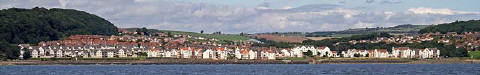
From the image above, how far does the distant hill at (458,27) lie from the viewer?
184 m

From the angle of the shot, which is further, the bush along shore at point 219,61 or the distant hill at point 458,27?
the distant hill at point 458,27

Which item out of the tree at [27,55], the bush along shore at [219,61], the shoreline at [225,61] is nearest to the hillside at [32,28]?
the tree at [27,55]

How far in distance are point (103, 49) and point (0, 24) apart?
49.8ft

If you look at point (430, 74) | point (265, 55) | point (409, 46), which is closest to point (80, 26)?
point (265, 55)

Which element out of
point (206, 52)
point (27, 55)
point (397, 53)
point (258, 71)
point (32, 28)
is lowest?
point (258, 71)

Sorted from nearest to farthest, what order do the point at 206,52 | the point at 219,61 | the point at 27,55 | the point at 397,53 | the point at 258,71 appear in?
1. the point at 258,71
2. the point at 27,55
3. the point at 219,61
4. the point at 206,52
5. the point at 397,53

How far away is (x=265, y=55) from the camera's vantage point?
473ft

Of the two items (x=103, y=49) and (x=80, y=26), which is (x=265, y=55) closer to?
(x=103, y=49)

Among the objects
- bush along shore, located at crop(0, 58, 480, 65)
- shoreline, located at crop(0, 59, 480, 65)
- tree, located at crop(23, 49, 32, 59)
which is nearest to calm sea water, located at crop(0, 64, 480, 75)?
shoreline, located at crop(0, 59, 480, 65)

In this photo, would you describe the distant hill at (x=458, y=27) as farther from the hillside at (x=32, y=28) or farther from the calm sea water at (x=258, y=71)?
the calm sea water at (x=258, y=71)

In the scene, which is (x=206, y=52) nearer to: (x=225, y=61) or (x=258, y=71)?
(x=225, y=61)

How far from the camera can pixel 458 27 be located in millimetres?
186875

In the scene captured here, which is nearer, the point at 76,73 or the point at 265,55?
the point at 76,73

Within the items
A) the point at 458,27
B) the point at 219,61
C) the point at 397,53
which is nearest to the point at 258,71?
the point at 219,61
